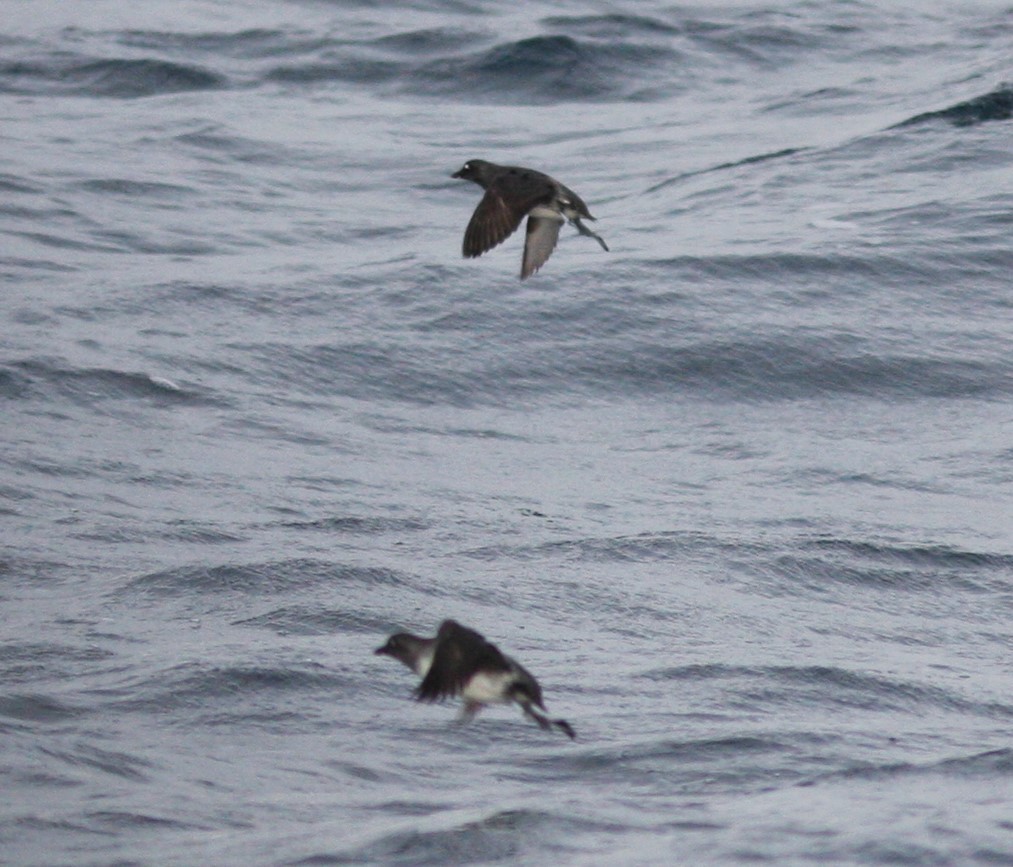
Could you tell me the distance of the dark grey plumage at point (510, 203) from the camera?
886 cm

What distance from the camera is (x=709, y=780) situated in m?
7.15

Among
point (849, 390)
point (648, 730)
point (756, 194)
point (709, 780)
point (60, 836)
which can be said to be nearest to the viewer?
point (60, 836)

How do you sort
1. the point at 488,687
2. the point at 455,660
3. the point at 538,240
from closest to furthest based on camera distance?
the point at 455,660 < the point at 488,687 < the point at 538,240

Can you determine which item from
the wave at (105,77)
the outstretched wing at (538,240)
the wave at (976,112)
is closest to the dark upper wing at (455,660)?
the outstretched wing at (538,240)

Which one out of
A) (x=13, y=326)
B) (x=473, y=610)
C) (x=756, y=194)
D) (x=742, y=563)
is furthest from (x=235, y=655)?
(x=756, y=194)

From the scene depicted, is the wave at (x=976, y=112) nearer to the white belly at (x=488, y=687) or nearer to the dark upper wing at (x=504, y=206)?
the dark upper wing at (x=504, y=206)

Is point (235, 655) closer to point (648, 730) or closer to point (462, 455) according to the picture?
point (648, 730)

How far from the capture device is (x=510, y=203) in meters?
9.05

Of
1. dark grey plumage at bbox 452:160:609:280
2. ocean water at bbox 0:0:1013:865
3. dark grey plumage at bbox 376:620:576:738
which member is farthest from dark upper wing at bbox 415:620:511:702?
dark grey plumage at bbox 452:160:609:280

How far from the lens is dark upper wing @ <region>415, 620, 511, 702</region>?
595cm

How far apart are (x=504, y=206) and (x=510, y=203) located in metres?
0.04

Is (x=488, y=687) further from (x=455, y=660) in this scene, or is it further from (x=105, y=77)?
(x=105, y=77)

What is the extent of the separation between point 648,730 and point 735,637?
1.44m

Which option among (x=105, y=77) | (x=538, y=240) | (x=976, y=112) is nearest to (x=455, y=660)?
(x=538, y=240)
